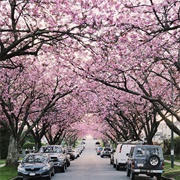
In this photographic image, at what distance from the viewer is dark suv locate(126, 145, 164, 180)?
20.2 meters

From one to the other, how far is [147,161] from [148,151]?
72 cm

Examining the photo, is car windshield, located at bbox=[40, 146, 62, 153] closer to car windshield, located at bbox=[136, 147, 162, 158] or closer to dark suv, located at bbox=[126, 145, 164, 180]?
dark suv, located at bbox=[126, 145, 164, 180]

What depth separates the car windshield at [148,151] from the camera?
20812 millimetres

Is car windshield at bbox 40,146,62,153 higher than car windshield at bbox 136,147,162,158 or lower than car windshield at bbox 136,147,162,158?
higher

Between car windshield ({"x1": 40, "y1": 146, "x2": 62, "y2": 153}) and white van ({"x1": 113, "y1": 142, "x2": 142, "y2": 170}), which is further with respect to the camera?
car windshield ({"x1": 40, "y1": 146, "x2": 62, "y2": 153})

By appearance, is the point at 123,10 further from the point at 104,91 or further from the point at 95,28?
the point at 104,91

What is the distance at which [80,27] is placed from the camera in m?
13.3

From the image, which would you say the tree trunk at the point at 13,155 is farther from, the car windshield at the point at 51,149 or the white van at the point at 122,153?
the white van at the point at 122,153

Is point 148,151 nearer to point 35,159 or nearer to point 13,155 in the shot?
point 35,159

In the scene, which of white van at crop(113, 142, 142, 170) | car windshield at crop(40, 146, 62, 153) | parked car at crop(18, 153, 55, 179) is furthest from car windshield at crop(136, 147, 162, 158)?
car windshield at crop(40, 146, 62, 153)

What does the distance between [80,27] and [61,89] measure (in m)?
17.7

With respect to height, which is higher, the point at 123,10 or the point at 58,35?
the point at 123,10

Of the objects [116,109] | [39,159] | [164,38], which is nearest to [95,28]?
[164,38]

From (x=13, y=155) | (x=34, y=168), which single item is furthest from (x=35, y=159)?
(x=13, y=155)
